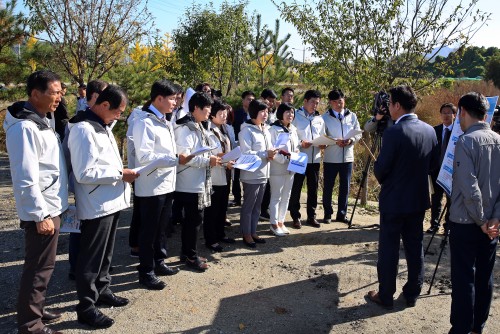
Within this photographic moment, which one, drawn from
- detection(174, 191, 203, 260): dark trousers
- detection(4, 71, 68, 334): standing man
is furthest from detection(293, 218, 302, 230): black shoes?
detection(4, 71, 68, 334): standing man

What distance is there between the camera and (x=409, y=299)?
4.23 metres

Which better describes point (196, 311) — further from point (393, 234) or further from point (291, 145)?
point (291, 145)

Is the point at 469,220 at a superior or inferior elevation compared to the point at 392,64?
inferior

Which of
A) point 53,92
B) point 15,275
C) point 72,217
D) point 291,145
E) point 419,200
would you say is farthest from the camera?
point 291,145

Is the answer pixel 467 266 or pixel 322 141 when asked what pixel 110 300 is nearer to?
pixel 467 266

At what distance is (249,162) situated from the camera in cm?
515

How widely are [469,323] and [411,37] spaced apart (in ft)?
17.4

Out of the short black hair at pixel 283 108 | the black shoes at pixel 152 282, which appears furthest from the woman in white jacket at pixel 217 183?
the black shoes at pixel 152 282

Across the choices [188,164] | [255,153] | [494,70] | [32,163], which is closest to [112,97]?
[32,163]

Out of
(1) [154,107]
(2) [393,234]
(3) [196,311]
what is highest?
(1) [154,107]

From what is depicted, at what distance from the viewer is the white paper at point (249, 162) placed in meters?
5.07

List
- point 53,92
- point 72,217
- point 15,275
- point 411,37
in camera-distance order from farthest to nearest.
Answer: point 411,37, point 15,275, point 72,217, point 53,92

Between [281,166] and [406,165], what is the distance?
219 cm

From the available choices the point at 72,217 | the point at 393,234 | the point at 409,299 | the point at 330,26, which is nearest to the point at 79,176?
the point at 72,217
